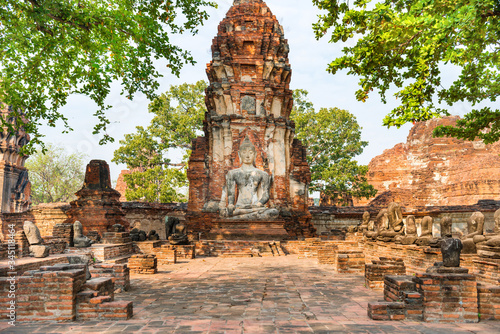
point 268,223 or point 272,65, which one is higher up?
point 272,65

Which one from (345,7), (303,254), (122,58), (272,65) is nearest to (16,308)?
(122,58)

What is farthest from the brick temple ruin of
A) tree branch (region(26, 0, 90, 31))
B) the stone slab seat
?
tree branch (region(26, 0, 90, 31))

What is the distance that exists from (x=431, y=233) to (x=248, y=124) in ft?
31.2

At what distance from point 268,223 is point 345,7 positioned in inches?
359

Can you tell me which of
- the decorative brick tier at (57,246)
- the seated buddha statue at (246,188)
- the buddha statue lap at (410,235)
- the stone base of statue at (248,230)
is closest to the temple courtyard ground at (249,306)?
the decorative brick tier at (57,246)

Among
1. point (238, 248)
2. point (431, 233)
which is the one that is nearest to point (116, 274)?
point (238, 248)

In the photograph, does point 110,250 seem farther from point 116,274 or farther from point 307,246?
point 307,246

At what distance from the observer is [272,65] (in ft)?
60.4

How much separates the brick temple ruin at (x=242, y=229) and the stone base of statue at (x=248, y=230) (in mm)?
46

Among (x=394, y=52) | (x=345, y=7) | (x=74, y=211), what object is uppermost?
(x=345, y=7)

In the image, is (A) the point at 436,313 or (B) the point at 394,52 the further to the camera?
(B) the point at 394,52

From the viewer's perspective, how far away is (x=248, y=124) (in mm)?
18047

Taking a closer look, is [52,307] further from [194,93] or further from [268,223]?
[194,93]

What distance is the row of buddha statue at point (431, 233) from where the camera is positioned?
784 cm
